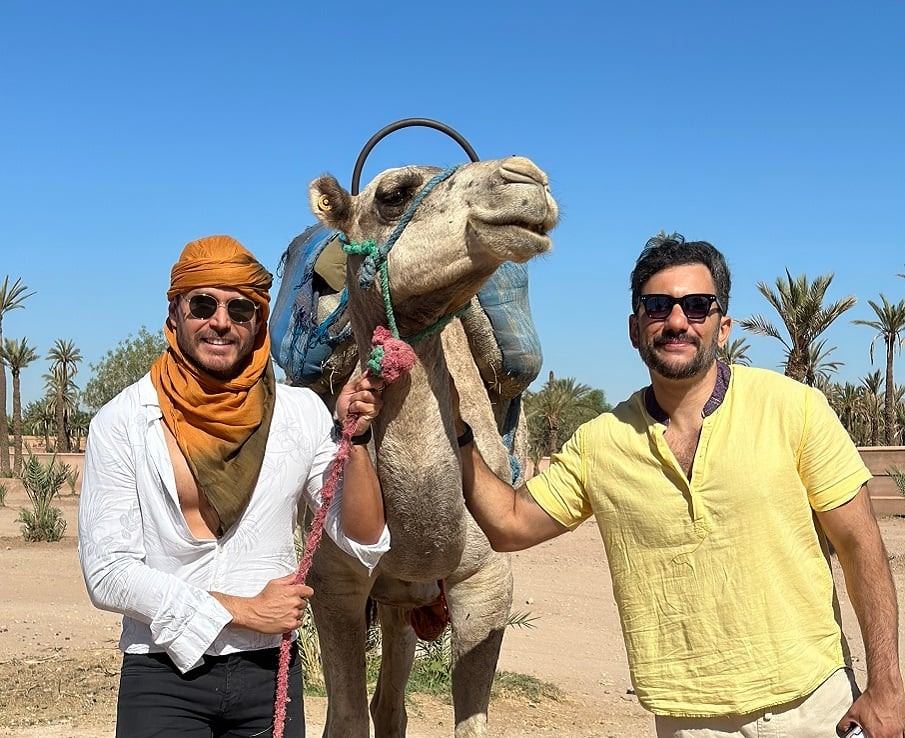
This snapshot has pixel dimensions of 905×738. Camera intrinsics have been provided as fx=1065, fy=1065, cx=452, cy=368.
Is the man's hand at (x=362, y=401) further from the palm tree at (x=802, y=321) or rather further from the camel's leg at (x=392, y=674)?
the palm tree at (x=802, y=321)

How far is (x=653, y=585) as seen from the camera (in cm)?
303

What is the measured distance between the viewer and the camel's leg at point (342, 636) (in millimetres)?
4074

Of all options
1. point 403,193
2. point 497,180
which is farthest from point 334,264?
point 497,180

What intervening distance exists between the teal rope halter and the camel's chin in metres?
0.35

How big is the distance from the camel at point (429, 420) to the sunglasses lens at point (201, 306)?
651 millimetres

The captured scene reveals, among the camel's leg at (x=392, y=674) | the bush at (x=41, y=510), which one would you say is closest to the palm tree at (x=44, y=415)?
the bush at (x=41, y=510)

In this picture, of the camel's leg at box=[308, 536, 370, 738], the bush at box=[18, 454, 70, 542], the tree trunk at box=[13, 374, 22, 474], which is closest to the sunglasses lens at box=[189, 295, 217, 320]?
the camel's leg at box=[308, 536, 370, 738]

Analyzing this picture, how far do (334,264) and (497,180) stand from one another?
1792 millimetres

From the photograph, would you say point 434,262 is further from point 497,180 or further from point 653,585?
point 653,585

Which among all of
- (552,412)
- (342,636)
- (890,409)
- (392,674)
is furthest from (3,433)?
(342,636)

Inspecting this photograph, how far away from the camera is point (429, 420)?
330 centimetres

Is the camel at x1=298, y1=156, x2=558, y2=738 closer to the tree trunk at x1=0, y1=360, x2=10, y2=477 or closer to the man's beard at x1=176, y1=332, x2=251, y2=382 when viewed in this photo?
the man's beard at x1=176, y1=332, x2=251, y2=382

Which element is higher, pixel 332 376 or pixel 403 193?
pixel 403 193

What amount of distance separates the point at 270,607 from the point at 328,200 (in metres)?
1.37
